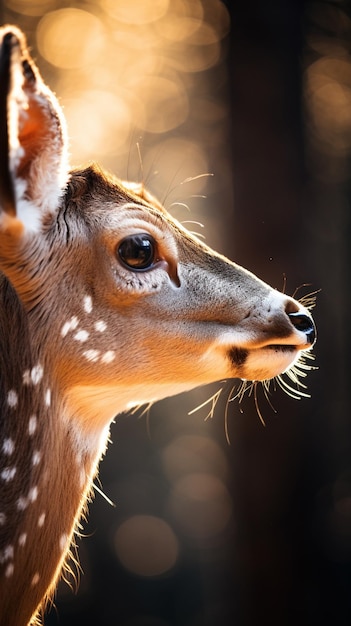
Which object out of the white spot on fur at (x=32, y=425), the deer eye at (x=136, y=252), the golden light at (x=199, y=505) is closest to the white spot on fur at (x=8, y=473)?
the white spot on fur at (x=32, y=425)

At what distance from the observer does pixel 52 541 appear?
2.85 meters

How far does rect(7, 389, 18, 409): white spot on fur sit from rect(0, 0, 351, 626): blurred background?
6.79ft

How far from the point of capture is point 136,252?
2.88 meters

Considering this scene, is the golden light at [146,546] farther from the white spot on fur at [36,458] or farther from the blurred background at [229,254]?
the white spot on fur at [36,458]

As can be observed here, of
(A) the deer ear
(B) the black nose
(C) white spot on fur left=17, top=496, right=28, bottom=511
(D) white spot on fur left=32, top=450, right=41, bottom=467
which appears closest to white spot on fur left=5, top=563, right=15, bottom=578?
(C) white spot on fur left=17, top=496, right=28, bottom=511

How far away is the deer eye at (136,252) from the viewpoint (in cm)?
288

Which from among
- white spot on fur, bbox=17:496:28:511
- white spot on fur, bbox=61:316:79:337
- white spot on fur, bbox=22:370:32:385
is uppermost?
white spot on fur, bbox=61:316:79:337

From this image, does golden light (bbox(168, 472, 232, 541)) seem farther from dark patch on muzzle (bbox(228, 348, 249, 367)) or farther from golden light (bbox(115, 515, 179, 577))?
dark patch on muzzle (bbox(228, 348, 249, 367))

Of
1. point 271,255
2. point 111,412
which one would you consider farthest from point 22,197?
point 271,255

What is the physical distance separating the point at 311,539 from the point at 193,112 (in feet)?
17.3

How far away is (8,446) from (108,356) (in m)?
0.46

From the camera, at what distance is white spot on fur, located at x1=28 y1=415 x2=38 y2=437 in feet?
9.15

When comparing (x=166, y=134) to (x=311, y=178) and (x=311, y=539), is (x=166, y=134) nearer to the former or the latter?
(x=311, y=178)

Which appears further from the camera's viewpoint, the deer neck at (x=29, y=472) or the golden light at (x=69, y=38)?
the golden light at (x=69, y=38)
